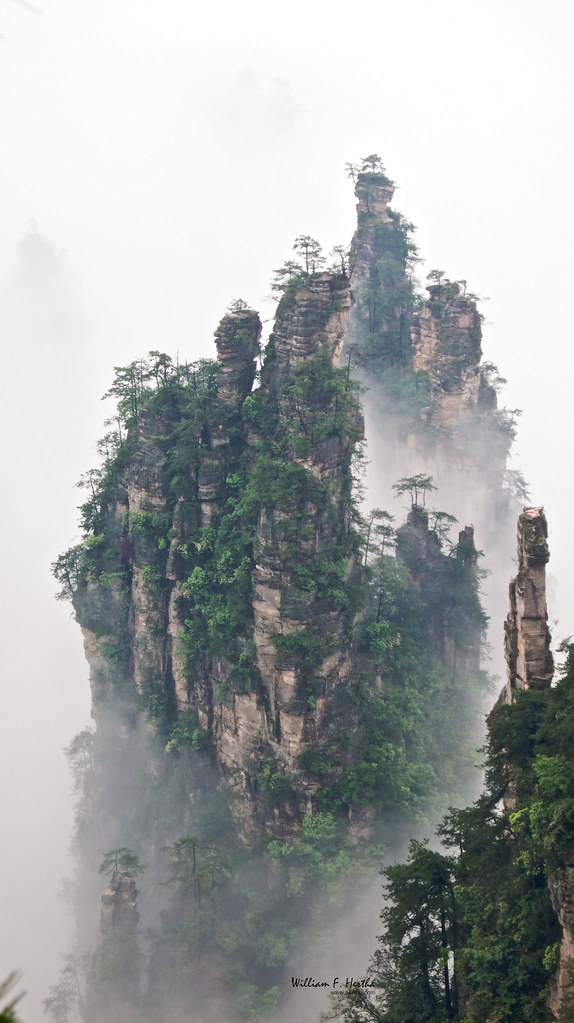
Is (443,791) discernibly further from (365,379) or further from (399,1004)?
(365,379)

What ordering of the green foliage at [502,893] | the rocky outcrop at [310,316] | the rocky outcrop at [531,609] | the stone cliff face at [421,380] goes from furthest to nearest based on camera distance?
1. the stone cliff face at [421,380]
2. the rocky outcrop at [310,316]
3. the rocky outcrop at [531,609]
4. the green foliage at [502,893]

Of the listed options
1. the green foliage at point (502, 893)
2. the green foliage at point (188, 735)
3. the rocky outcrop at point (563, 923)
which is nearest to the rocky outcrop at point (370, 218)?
the green foliage at point (188, 735)

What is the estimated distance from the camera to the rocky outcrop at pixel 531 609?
98.6ft

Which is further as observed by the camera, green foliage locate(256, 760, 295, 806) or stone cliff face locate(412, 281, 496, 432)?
stone cliff face locate(412, 281, 496, 432)

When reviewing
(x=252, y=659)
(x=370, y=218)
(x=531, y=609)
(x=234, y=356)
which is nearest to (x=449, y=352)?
(x=370, y=218)

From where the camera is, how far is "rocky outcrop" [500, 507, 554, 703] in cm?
3006

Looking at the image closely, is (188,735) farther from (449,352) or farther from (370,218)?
(370,218)

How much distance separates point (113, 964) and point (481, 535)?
4269 cm

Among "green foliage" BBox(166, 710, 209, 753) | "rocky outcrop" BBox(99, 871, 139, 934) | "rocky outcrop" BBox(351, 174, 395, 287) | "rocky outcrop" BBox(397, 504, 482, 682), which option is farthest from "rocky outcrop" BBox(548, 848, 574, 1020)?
"rocky outcrop" BBox(351, 174, 395, 287)

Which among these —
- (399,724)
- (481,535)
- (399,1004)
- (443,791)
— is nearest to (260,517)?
(399,724)

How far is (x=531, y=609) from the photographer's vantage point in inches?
1208

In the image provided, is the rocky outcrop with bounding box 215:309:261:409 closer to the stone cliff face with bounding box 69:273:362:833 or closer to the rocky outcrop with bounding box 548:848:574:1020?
the stone cliff face with bounding box 69:273:362:833

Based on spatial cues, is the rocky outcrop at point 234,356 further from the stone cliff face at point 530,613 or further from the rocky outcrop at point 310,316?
the stone cliff face at point 530,613

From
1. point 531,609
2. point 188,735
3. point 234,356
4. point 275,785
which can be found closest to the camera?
point 531,609
